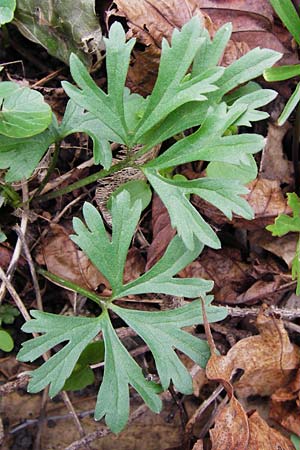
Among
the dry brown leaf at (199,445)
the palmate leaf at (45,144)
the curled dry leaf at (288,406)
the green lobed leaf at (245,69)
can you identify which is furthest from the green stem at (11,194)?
the curled dry leaf at (288,406)

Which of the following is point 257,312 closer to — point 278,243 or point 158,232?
point 278,243

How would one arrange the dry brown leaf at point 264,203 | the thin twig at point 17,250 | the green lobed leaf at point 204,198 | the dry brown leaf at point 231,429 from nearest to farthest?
the green lobed leaf at point 204,198 < the dry brown leaf at point 231,429 < the thin twig at point 17,250 < the dry brown leaf at point 264,203

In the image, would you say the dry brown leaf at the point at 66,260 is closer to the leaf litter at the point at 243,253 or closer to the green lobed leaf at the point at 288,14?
the leaf litter at the point at 243,253

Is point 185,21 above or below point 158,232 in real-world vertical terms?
above

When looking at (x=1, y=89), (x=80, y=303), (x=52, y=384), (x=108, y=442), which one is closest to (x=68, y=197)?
(x=80, y=303)

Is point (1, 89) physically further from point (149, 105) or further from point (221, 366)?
point (221, 366)

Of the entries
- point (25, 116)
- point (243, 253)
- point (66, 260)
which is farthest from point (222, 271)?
point (25, 116)

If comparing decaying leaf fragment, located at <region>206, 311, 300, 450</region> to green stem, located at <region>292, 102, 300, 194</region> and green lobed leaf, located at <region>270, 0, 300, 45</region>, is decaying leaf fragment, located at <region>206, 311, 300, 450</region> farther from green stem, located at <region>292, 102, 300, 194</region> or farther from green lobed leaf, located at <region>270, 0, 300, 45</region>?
green lobed leaf, located at <region>270, 0, 300, 45</region>
